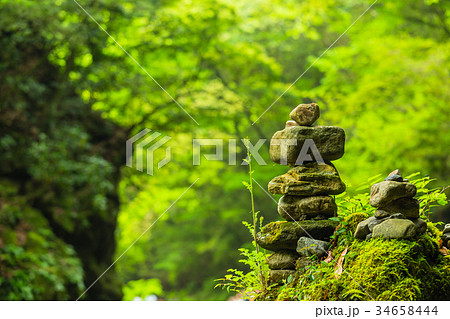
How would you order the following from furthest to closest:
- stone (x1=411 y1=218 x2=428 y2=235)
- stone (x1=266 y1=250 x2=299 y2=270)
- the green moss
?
stone (x1=266 y1=250 x2=299 y2=270) < stone (x1=411 y1=218 x2=428 y2=235) < the green moss

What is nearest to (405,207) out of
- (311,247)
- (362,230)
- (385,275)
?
(362,230)

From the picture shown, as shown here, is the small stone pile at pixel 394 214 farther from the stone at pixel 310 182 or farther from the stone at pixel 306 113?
the stone at pixel 306 113

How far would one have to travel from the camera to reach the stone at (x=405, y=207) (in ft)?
6.07

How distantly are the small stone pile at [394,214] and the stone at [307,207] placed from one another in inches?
8.4

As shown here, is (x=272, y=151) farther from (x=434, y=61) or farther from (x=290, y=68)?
(x=290, y=68)

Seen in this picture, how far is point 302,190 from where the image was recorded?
209 centimetres

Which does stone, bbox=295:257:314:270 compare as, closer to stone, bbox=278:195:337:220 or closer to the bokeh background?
stone, bbox=278:195:337:220

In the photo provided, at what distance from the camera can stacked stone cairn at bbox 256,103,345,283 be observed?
2.04 m

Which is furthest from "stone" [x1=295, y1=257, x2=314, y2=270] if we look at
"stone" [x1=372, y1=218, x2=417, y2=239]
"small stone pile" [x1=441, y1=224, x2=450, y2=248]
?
"small stone pile" [x1=441, y1=224, x2=450, y2=248]

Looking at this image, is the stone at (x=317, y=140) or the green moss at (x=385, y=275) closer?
the green moss at (x=385, y=275)

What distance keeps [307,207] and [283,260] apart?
10.4 inches

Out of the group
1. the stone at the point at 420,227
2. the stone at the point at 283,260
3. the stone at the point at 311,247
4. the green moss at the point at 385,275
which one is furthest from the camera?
the stone at the point at 283,260

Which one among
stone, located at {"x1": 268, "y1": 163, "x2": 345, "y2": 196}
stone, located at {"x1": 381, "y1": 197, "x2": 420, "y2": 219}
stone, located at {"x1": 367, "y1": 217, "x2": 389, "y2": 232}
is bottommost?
stone, located at {"x1": 367, "y1": 217, "x2": 389, "y2": 232}

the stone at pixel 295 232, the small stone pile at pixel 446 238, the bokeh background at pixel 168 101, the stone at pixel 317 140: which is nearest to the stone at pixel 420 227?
the small stone pile at pixel 446 238
